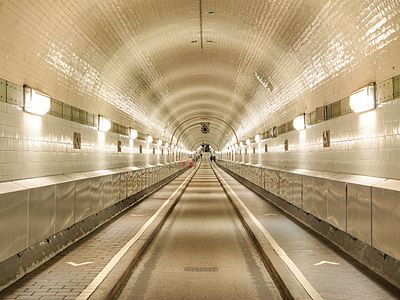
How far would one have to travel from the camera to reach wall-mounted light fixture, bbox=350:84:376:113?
7604 millimetres

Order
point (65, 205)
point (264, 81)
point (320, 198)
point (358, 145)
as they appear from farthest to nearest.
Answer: point (264, 81)
point (320, 198)
point (358, 145)
point (65, 205)

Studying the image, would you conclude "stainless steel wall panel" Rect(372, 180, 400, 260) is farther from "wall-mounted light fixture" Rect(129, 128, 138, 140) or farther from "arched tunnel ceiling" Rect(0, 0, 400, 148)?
"wall-mounted light fixture" Rect(129, 128, 138, 140)

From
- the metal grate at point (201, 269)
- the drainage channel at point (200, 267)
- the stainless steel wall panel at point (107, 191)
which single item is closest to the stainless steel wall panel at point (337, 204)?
the drainage channel at point (200, 267)

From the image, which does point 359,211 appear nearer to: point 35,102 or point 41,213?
point 41,213

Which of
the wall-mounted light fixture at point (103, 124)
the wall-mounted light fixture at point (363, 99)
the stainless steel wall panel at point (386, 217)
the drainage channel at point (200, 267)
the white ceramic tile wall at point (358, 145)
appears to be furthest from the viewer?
the wall-mounted light fixture at point (103, 124)

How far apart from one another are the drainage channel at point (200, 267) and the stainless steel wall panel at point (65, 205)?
1436 mm

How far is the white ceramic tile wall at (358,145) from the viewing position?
6934 millimetres

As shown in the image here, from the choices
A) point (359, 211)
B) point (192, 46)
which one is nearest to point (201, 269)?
point (359, 211)

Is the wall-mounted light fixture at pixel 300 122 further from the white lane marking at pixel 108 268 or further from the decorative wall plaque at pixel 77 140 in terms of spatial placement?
the decorative wall plaque at pixel 77 140

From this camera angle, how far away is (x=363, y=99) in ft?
25.7

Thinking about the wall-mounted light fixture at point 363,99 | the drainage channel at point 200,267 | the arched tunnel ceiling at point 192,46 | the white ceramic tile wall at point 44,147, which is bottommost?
the drainage channel at point 200,267

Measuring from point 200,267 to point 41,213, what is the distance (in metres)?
2.50

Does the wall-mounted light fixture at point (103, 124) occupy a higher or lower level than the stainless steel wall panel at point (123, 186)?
higher

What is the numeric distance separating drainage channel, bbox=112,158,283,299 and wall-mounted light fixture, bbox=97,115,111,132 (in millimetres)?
3202
